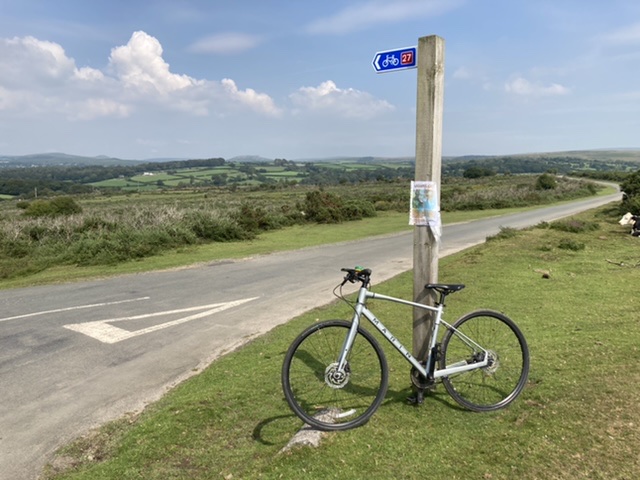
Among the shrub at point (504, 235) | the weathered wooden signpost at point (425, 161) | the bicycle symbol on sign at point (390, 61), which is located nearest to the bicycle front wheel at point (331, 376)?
the weathered wooden signpost at point (425, 161)

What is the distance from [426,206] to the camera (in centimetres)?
395

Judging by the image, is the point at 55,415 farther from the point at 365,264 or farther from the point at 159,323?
the point at 365,264

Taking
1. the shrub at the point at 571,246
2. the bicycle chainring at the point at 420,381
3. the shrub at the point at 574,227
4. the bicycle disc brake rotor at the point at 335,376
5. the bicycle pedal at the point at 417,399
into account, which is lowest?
the shrub at the point at 574,227

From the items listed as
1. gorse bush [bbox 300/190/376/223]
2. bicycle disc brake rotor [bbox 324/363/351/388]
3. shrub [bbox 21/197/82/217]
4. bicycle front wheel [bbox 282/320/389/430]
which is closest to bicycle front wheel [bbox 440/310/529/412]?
bicycle front wheel [bbox 282/320/389/430]

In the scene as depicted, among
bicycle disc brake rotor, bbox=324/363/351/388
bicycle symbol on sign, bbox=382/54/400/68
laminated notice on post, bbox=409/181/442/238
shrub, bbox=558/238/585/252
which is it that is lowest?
shrub, bbox=558/238/585/252

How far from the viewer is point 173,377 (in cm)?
548

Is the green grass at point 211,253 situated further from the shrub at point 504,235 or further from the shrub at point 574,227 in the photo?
the shrub at point 574,227

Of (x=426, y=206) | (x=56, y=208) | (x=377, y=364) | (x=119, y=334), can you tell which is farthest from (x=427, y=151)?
(x=56, y=208)

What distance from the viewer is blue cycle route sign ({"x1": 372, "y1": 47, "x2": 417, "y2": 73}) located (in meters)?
3.94

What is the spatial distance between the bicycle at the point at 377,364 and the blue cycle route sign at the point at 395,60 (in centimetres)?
194

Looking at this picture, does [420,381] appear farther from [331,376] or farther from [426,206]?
[426,206]

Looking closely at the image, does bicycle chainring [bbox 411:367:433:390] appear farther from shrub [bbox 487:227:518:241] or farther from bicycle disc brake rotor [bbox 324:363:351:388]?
shrub [bbox 487:227:518:241]

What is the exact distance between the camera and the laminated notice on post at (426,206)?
3.93 meters

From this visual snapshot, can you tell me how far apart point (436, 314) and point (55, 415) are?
4.12 metres
